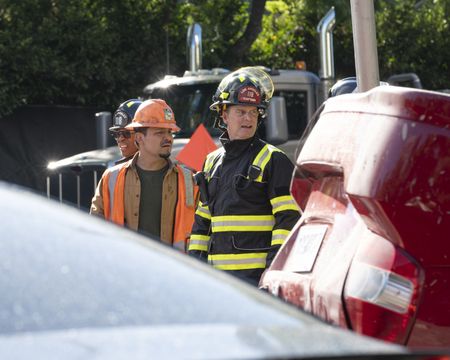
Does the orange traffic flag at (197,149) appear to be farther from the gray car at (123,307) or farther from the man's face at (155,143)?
the gray car at (123,307)

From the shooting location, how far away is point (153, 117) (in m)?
6.98

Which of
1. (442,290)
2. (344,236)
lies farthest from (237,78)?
(442,290)

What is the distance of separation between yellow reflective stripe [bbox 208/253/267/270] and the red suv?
1.30m

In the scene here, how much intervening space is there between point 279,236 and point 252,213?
22 centimetres

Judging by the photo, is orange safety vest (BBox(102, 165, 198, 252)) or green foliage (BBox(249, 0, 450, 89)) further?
green foliage (BBox(249, 0, 450, 89))

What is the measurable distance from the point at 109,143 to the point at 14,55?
423 centimetres

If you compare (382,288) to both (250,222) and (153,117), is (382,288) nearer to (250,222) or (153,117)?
(250,222)

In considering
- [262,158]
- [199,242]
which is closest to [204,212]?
[199,242]

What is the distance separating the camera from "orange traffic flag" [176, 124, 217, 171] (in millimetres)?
9711

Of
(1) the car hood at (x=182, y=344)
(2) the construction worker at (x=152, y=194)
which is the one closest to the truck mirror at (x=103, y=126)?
(2) the construction worker at (x=152, y=194)

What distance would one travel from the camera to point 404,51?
21797 millimetres

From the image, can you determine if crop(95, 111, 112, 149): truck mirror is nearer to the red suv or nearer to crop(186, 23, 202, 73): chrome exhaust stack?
crop(186, 23, 202, 73): chrome exhaust stack

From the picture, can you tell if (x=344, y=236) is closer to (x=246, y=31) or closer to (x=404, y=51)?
(x=246, y=31)

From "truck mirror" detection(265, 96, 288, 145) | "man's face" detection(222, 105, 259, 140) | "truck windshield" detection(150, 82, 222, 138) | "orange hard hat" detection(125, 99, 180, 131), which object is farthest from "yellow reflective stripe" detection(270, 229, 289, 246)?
"truck windshield" detection(150, 82, 222, 138)
